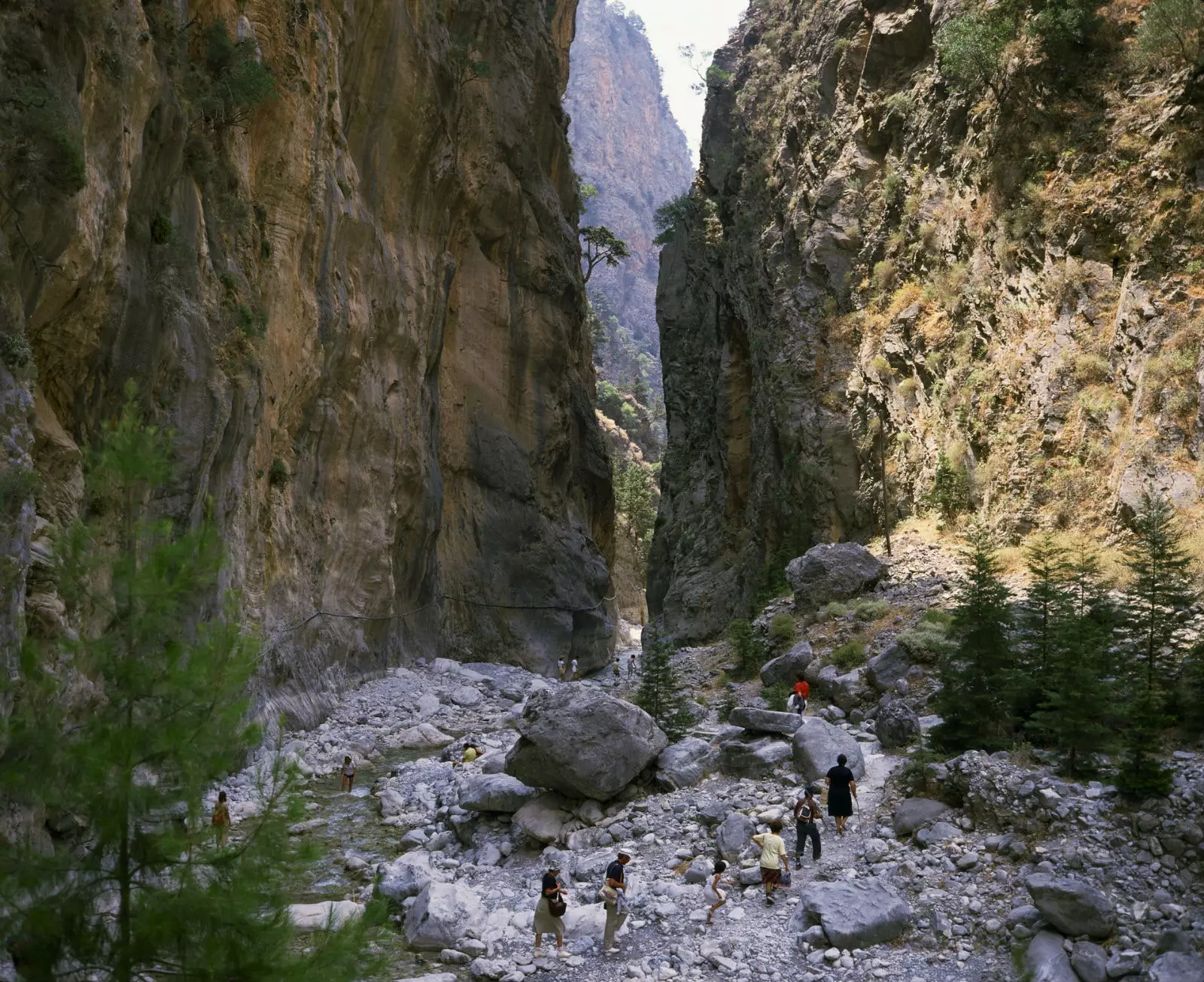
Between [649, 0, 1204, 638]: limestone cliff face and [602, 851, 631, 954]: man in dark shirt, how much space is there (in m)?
12.3

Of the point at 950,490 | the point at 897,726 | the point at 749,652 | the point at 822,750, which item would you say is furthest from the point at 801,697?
the point at 950,490

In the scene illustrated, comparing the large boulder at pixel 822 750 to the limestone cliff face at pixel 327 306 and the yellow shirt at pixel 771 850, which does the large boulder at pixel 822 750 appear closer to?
the yellow shirt at pixel 771 850

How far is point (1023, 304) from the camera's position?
74.8 ft

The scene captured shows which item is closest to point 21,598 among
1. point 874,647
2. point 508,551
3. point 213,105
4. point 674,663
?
point 213,105

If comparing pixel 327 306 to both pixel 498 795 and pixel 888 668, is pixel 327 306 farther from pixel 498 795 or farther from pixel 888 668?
pixel 888 668

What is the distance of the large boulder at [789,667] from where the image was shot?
1931cm

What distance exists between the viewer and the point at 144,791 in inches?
197

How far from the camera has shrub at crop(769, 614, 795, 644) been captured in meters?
22.3

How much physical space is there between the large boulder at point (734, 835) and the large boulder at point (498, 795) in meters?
3.34

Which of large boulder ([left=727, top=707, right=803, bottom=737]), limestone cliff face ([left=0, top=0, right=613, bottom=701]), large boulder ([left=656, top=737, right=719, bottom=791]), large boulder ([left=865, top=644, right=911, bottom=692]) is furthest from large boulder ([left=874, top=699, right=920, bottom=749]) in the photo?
limestone cliff face ([left=0, top=0, right=613, bottom=701])

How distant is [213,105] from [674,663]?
2134 centimetres

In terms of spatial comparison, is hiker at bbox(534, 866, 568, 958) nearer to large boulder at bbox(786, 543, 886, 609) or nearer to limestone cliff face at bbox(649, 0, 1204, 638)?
limestone cliff face at bbox(649, 0, 1204, 638)

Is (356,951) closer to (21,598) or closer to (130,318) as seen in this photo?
(21,598)

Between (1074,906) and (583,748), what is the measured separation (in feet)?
23.5
